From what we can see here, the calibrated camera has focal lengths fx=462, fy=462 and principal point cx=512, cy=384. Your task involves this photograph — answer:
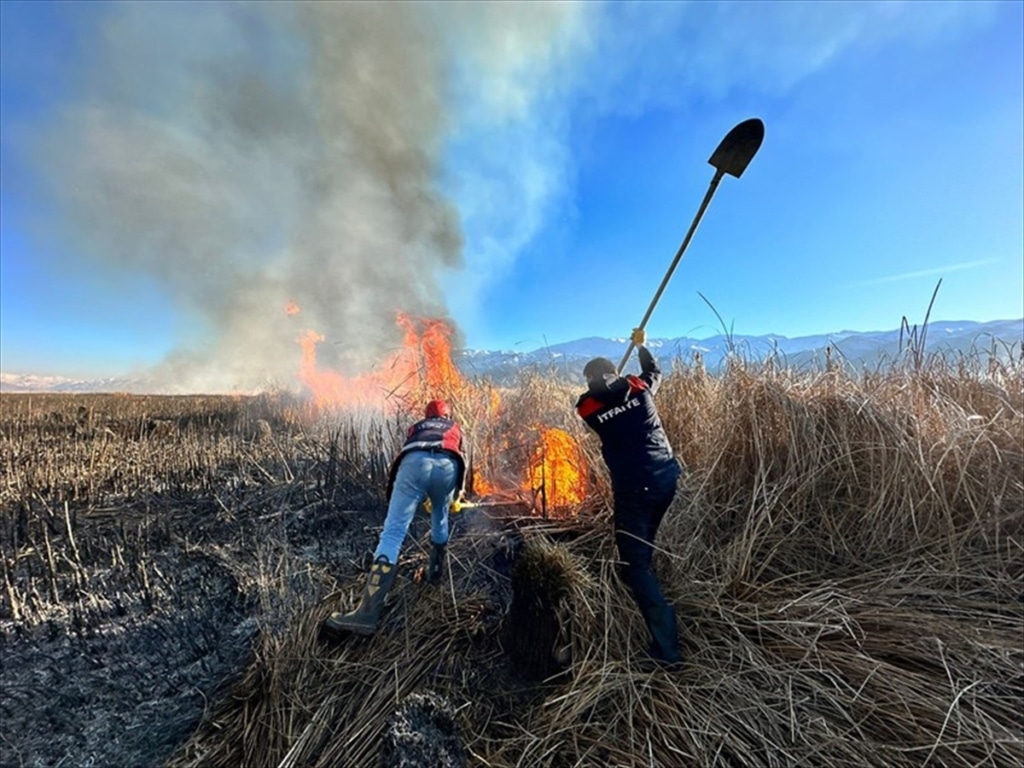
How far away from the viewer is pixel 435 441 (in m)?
3.73

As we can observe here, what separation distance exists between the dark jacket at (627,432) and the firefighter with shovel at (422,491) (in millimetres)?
1204

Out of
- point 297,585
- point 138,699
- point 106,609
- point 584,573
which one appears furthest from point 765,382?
point 106,609

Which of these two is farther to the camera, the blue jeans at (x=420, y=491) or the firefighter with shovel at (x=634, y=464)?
the blue jeans at (x=420, y=491)

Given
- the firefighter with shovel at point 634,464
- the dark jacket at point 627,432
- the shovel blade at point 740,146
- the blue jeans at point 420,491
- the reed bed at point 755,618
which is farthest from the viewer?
the shovel blade at point 740,146

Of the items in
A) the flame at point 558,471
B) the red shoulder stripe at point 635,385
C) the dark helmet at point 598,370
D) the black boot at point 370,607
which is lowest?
the black boot at point 370,607

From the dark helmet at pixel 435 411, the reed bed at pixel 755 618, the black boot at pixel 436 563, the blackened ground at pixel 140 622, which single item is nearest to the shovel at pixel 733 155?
the reed bed at pixel 755 618

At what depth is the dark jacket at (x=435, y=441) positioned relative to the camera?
370 centimetres

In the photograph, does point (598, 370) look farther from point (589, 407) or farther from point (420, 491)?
point (420, 491)

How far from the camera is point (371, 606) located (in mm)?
3207

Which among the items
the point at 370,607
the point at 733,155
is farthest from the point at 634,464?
the point at 733,155

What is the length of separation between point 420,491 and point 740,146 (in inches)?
152

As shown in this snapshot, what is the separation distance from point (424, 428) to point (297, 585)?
155cm

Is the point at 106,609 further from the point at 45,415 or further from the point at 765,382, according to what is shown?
the point at 45,415

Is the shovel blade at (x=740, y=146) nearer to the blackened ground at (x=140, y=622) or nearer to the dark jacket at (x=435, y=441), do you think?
the dark jacket at (x=435, y=441)
